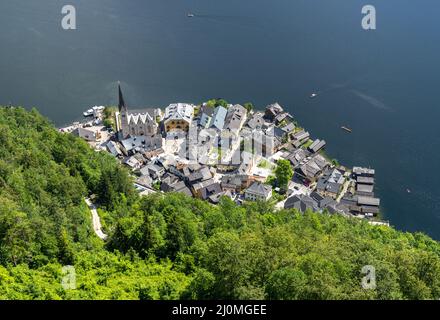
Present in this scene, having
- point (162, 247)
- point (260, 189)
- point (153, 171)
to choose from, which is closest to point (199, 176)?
point (153, 171)

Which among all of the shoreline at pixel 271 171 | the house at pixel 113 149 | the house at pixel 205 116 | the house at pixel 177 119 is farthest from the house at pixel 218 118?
the house at pixel 113 149

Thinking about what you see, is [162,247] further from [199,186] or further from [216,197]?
[199,186]

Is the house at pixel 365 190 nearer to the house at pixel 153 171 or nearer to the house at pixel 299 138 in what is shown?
the house at pixel 299 138

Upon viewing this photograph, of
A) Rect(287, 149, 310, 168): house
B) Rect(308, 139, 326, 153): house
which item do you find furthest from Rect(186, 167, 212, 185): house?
Rect(308, 139, 326, 153): house

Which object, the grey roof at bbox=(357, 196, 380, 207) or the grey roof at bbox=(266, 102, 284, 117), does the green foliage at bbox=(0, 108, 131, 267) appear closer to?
the grey roof at bbox=(266, 102, 284, 117)

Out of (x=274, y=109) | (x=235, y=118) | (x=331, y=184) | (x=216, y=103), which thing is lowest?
(x=331, y=184)

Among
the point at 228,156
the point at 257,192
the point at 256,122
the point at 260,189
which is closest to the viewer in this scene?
the point at 257,192

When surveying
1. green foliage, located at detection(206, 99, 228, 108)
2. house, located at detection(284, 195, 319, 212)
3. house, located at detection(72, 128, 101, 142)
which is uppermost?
green foliage, located at detection(206, 99, 228, 108)
